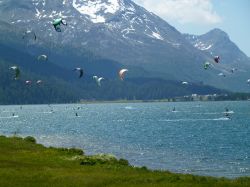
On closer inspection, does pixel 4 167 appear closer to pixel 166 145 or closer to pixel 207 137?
pixel 166 145

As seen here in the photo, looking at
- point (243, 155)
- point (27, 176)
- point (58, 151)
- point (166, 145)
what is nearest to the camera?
point (27, 176)

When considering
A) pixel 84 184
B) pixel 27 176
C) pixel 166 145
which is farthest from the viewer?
pixel 166 145

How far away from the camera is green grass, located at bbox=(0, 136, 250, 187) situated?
141 feet

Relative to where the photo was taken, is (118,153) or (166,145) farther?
(166,145)

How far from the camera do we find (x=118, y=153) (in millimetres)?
97438

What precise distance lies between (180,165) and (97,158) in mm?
23578

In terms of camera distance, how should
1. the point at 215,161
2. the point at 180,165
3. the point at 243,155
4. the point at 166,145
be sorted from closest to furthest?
the point at 180,165 → the point at 215,161 → the point at 243,155 → the point at 166,145

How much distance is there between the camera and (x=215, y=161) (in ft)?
286

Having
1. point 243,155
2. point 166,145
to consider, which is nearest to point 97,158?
point 243,155

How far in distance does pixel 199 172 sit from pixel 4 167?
102 ft

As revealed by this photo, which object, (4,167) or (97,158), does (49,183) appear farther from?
(97,158)

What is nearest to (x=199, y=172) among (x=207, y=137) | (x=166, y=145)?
(x=166, y=145)

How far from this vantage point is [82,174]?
47.2m

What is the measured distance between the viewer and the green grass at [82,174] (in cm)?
4288
